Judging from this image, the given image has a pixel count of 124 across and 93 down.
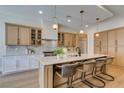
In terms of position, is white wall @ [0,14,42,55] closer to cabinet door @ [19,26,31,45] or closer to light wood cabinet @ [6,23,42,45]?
light wood cabinet @ [6,23,42,45]

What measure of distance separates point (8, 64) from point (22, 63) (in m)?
0.62

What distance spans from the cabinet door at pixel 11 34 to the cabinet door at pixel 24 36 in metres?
0.19

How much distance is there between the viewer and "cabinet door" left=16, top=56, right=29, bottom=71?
4965 mm

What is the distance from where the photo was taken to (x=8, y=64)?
4.69 metres

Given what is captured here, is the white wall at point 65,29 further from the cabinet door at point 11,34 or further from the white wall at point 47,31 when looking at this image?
the cabinet door at point 11,34

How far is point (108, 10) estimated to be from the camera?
4.45 m

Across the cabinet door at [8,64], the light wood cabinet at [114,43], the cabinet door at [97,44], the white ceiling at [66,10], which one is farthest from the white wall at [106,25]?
the cabinet door at [8,64]

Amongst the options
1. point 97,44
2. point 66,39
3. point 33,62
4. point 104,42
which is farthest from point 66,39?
point 33,62

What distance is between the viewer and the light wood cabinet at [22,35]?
4.83 meters

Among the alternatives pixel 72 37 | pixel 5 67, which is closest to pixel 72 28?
pixel 72 37

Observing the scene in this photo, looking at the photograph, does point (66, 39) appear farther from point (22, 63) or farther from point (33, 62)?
point (22, 63)

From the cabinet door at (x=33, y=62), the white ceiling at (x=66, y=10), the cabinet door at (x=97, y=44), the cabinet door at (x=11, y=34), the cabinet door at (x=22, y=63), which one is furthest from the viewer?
the cabinet door at (x=97, y=44)

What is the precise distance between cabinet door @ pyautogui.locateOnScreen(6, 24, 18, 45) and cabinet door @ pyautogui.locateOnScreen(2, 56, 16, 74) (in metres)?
0.70

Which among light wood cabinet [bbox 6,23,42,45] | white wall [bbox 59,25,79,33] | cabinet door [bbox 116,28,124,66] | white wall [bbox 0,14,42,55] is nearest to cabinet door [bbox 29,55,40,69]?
light wood cabinet [bbox 6,23,42,45]
